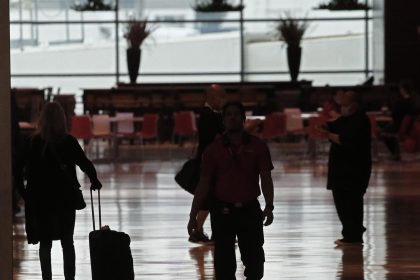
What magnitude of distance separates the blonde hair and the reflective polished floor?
4.87ft

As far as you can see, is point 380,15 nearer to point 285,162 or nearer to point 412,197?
point 285,162

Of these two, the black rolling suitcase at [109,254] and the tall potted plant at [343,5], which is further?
the tall potted plant at [343,5]

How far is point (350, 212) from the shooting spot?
1037 centimetres

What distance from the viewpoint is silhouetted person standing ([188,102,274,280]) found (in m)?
7.03

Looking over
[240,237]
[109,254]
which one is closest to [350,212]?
[240,237]

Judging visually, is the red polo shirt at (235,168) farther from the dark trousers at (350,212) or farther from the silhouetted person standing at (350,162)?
the dark trousers at (350,212)

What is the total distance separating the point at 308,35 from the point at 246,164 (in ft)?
63.1

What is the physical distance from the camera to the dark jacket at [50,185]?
7.60m

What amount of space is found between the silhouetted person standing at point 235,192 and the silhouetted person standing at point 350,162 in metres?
3.13

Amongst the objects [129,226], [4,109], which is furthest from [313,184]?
[4,109]

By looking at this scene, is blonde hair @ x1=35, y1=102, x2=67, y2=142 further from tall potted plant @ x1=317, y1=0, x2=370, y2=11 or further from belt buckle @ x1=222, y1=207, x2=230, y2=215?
tall potted plant @ x1=317, y1=0, x2=370, y2=11

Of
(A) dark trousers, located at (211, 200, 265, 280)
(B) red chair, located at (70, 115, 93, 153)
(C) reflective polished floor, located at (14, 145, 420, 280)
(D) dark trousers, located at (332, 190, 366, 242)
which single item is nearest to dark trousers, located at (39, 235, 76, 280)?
(C) reflective polished floor, located at (14, 145, 420, 280)

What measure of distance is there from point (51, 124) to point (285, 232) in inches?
157

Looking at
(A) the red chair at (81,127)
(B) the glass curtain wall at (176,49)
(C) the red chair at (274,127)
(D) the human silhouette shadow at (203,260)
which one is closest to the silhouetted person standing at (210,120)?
(D) the human silhouette shadow at (203,260)
